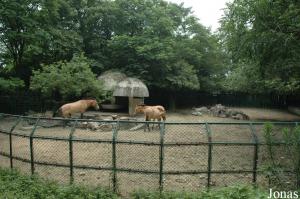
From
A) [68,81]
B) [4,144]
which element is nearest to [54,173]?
[4,144]

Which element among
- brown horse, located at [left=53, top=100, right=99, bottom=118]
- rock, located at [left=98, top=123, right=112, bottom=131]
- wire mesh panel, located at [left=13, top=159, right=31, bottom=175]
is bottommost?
wire mesh panel, located at [left=13, top=159, right=31, bottom=175]

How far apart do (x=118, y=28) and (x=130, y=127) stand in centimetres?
1267

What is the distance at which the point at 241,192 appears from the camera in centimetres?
628

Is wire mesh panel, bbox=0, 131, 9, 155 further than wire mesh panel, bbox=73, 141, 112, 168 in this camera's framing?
Yes

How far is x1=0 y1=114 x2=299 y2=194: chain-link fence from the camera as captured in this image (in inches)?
303

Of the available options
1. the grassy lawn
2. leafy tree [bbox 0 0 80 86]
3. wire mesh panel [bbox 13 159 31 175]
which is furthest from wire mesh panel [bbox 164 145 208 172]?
leafy tree [bbox 0 0 80 86]

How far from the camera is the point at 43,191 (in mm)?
7613

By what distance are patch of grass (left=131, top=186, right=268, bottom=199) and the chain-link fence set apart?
0.40m

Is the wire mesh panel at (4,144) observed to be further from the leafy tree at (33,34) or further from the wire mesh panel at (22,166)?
the leafy tree at (33,34)

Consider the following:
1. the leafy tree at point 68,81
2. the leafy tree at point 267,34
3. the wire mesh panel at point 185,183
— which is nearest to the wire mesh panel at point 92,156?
A: the wire mesh panel at point 185,183

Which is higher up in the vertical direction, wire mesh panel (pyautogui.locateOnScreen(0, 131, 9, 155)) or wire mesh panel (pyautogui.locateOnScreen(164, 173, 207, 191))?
wire mesh panel (pyautogui.locateOnScreen(0, 131, 9, 155))

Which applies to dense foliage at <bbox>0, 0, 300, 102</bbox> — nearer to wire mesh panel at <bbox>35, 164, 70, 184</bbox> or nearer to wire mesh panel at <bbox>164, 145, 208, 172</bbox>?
wire mesh panel at <bbox>164, 145, 208, 172</bbox>

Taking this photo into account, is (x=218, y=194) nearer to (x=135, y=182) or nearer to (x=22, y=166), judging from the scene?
(x=135, y=182)

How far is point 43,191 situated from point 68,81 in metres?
10.1
